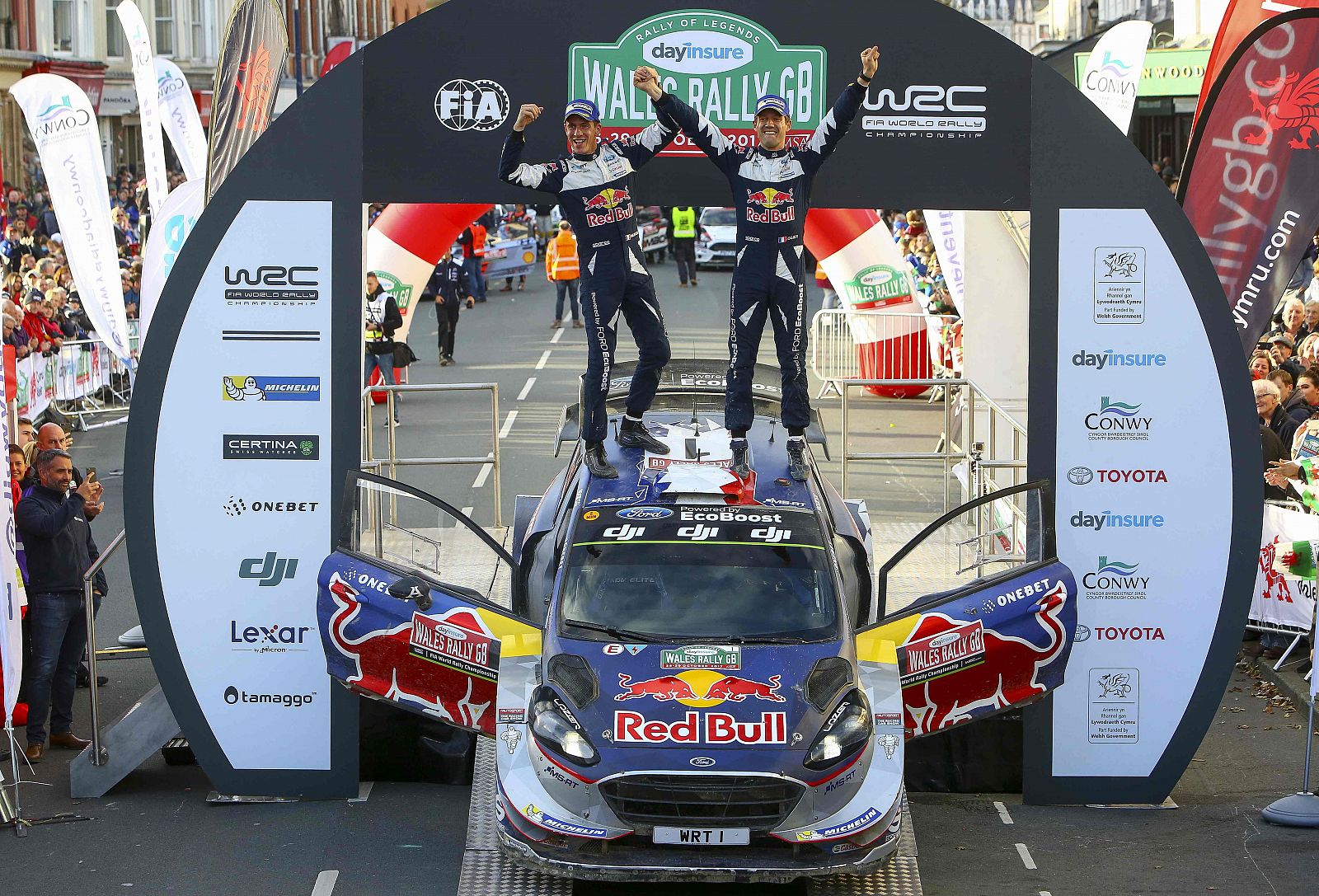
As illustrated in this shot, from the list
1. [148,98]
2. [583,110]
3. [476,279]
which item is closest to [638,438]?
[583,110]

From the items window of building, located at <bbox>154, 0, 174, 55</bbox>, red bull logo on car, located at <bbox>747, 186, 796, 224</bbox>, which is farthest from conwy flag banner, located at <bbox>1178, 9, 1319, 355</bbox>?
window of building, located at <bbox>154, 0, 174, 55</bbox>

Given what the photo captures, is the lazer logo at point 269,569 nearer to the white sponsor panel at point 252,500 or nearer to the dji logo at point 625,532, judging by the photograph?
the white sponsor panel at point 252,500

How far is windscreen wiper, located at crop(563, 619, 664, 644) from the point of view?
28.1ft

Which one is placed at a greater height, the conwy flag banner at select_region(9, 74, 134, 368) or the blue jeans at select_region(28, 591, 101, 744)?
the conwy flag banner at select_region(9, 74, 134, 368)

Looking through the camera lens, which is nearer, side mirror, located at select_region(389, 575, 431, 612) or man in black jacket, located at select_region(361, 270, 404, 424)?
side mirror, located at select_region(389, 575, 431, 612)

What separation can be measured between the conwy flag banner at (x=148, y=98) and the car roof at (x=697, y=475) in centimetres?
892

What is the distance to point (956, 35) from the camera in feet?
31.5

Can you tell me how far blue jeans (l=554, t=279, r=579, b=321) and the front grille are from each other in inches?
929

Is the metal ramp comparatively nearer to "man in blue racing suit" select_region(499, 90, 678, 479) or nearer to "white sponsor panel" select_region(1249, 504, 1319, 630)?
"man in blue racing suit" select_region(499, 90, 678, 479)

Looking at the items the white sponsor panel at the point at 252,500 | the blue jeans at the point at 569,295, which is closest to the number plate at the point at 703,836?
the white sponsor panel at the point at 252,500

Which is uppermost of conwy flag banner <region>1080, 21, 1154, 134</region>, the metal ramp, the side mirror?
conwy flag banner <region>1080, 21, 1154, 134</region>

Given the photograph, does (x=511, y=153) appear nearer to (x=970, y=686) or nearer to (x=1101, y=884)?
(x=970, y=686)

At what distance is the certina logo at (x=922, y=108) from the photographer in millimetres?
9641

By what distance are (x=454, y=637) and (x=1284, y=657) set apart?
6.60 m
